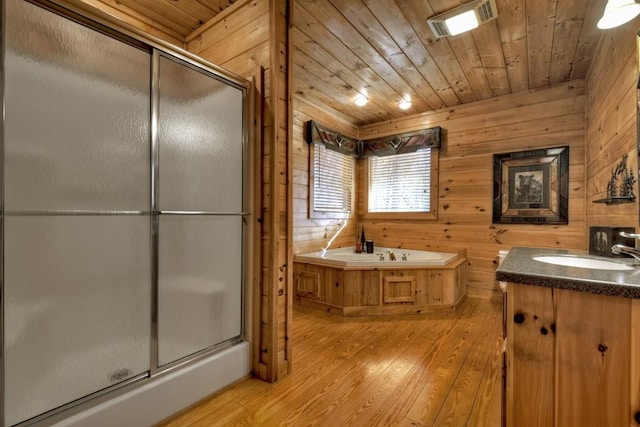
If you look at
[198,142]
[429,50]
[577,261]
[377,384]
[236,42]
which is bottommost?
[377,384]

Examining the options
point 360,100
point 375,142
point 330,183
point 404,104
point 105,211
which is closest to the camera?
point 105,211

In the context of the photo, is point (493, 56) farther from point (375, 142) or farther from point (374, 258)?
point (374, 258)

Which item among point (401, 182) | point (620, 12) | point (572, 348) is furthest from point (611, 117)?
point (401, 182)

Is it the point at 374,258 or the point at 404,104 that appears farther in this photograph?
the point at 374,258

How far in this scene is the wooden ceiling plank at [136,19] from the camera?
6.35 feet

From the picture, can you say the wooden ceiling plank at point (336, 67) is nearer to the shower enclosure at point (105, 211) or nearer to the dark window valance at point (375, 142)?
the dark window valance at point (375, 142)

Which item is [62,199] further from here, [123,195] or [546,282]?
[546,282]

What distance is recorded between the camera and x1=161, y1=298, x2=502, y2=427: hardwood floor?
1510 millimetres

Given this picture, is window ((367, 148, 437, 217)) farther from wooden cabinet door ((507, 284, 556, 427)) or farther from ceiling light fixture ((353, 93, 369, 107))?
wooden cabinet door ((507, 284, 556, 427))

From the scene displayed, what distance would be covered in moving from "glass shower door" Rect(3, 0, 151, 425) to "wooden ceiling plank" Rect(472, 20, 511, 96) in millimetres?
2368

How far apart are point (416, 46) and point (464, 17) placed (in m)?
0.48

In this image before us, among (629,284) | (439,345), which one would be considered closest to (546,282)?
(629,284)

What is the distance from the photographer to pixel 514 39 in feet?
7.81

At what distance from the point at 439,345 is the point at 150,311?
2066 mm
